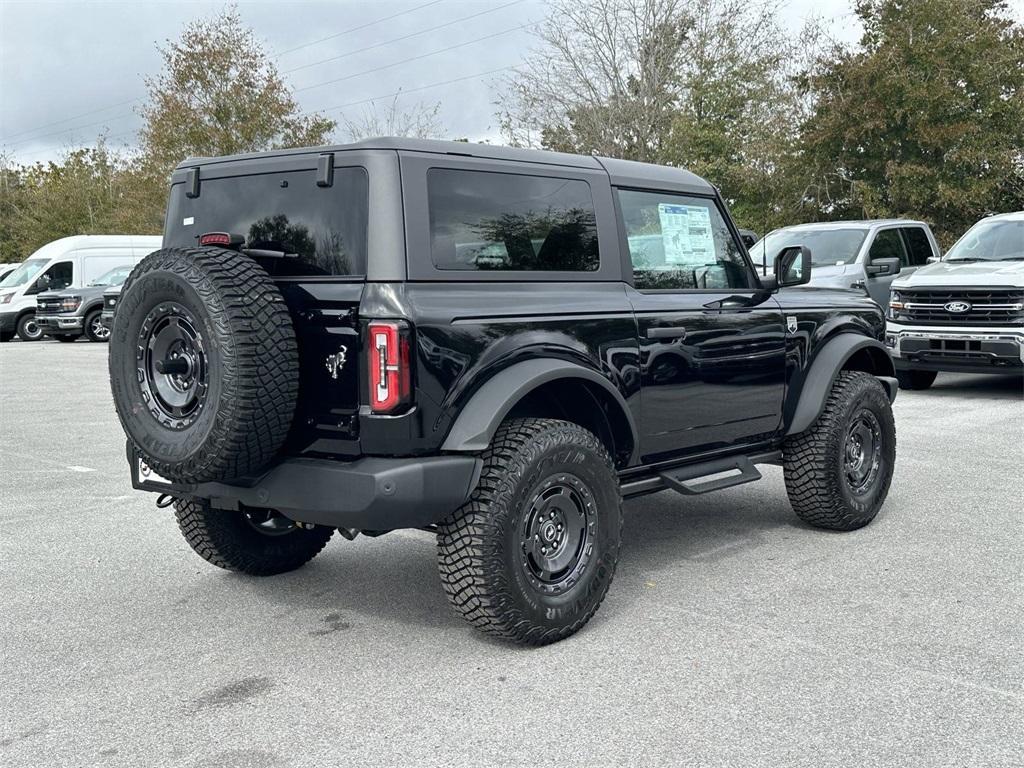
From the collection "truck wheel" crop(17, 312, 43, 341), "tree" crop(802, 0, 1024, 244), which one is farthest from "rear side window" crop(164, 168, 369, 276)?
"truck wheel" crop(17, 312, 43, 341)

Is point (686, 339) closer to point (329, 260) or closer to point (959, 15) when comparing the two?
point (329, 260)

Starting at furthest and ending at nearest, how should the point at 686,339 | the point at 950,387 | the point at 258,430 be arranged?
the point at 950,387
the point at 686,339
the point at 258,430

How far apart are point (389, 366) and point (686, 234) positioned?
217cm

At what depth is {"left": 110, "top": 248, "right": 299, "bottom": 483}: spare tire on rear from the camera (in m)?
3.90

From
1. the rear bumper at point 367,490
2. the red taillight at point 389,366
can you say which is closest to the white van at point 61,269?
the rear bumper at point 367,490

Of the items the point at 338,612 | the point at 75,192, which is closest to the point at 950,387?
the point at 338,612

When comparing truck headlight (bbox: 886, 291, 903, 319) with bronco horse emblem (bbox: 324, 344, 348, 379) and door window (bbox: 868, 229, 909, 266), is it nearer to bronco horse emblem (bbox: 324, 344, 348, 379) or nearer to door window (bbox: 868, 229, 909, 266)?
door window (bbox: 868, 229, 909, 266)

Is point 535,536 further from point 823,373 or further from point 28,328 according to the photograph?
point 28,328

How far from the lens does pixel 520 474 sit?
4.16 m

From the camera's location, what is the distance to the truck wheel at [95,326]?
2441 centimetres

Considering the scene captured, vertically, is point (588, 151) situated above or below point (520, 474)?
above

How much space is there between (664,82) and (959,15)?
11117 millimetres

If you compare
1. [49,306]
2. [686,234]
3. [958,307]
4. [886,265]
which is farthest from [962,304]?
[49,306]

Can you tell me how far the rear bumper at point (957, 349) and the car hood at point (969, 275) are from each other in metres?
0.47
